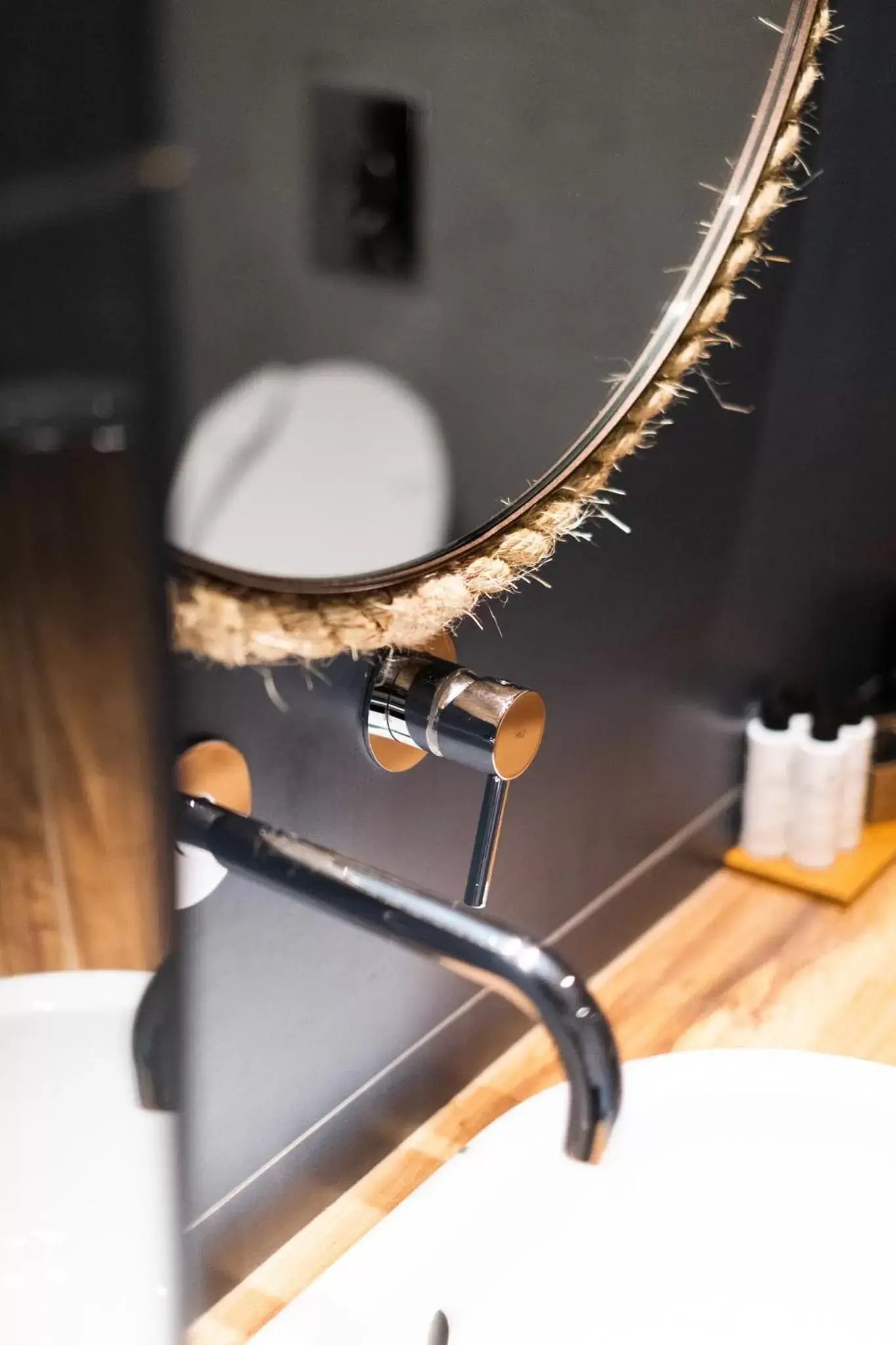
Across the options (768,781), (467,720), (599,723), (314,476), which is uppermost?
(314,476)

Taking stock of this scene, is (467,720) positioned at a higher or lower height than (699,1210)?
higher

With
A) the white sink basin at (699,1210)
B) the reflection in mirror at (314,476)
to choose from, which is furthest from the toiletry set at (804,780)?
the reflection in mirror at (314,476)

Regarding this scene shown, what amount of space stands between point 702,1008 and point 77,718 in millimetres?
681

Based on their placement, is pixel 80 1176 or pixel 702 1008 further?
pixel 702 1008

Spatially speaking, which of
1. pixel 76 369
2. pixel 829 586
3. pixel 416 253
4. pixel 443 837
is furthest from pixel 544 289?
pixel 829 586

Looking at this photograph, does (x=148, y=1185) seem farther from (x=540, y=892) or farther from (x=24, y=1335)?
(x=540, y=892)

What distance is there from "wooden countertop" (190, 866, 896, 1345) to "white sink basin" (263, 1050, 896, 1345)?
5 cm

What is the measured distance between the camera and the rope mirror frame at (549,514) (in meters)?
0.49

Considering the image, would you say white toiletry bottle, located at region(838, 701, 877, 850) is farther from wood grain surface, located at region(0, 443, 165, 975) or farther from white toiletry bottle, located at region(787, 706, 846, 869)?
wood grain surface, located at region(0, 443, 165, 975)

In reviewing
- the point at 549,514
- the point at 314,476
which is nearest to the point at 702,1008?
the point at 549,514

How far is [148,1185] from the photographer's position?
31 cm

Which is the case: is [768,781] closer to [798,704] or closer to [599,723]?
[798,704]

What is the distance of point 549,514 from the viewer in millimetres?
643

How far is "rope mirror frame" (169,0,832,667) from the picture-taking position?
0.49 meters
